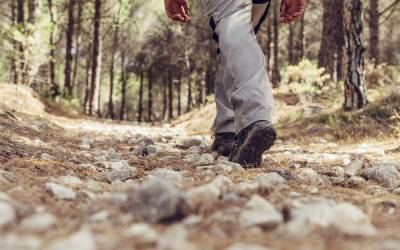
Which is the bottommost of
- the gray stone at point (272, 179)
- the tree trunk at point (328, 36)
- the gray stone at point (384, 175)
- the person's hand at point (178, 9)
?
the gray stone at point (384, 175)

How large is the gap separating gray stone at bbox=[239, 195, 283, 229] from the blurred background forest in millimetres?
5816

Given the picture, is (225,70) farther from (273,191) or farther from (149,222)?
(149,222)

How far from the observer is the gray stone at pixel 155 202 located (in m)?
1.39

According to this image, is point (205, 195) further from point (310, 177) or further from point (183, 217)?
point (310, 177)

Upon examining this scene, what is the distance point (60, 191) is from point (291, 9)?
2.37m

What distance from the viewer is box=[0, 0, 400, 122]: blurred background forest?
9.73m

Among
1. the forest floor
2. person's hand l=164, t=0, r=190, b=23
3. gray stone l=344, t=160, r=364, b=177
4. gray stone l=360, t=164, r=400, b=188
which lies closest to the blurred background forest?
gray stone l=344, t=160, r=364, b=177

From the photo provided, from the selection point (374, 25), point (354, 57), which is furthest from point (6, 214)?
point (374, 25)

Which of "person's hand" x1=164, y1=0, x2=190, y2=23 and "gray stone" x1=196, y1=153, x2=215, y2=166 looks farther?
"person's hand" x1=164, y1=0, x2=190, y2=23

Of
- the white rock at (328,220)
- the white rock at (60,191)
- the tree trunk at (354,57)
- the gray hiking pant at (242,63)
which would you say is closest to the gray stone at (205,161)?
the gray hiking pant at (242,63)

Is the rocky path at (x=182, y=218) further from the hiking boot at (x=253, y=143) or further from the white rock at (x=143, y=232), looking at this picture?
the hiking boot at (x=253, y=143)

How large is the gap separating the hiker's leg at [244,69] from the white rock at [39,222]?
1.83 meters

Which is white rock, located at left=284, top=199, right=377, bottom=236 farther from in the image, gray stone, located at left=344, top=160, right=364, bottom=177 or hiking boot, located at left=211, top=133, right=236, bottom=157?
hiking boot, located at left=211, top=133, right=236, bottom=157

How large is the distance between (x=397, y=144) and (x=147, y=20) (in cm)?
2501
